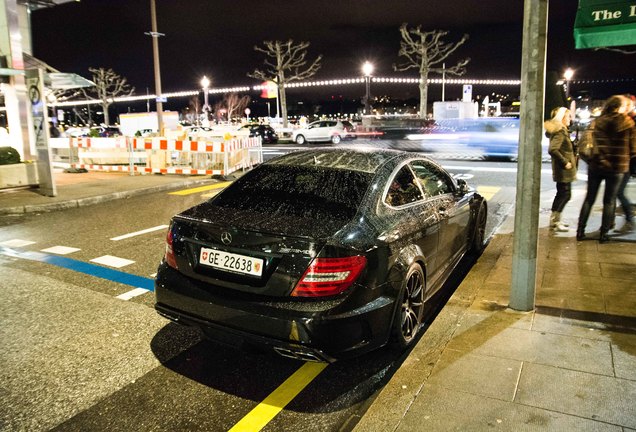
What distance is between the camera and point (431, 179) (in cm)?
497

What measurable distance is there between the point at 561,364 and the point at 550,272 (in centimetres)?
224


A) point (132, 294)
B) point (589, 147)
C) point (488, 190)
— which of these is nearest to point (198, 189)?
point (488, 190)

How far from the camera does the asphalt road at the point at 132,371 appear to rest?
9.78 feet

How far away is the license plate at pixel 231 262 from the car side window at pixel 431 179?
6.78 feet

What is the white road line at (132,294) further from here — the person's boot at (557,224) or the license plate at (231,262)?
the person's boot at (557,224)

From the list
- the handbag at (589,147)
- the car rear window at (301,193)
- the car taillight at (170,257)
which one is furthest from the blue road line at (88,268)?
the handbag at (589,147)

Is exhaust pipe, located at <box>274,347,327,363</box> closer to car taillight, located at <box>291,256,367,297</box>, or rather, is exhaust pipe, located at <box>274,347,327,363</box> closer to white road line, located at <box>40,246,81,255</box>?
car taillight, located at <box>291,256,367,297</box>

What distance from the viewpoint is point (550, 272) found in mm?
5324

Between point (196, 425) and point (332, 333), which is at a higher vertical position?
point (332, 333)

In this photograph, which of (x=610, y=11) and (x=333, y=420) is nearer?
(x=333, y=420)

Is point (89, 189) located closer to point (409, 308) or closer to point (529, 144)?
point (409, 308)

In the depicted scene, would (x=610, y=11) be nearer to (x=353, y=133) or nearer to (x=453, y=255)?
(x=453, y=255)

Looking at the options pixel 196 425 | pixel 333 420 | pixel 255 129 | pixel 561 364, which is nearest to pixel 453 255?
pixel 561 364

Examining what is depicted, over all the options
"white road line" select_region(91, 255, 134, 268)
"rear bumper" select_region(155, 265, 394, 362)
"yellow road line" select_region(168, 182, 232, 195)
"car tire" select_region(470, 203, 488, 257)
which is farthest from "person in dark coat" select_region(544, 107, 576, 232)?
"yellow road line" select_region(168, 182, 232, 195)
